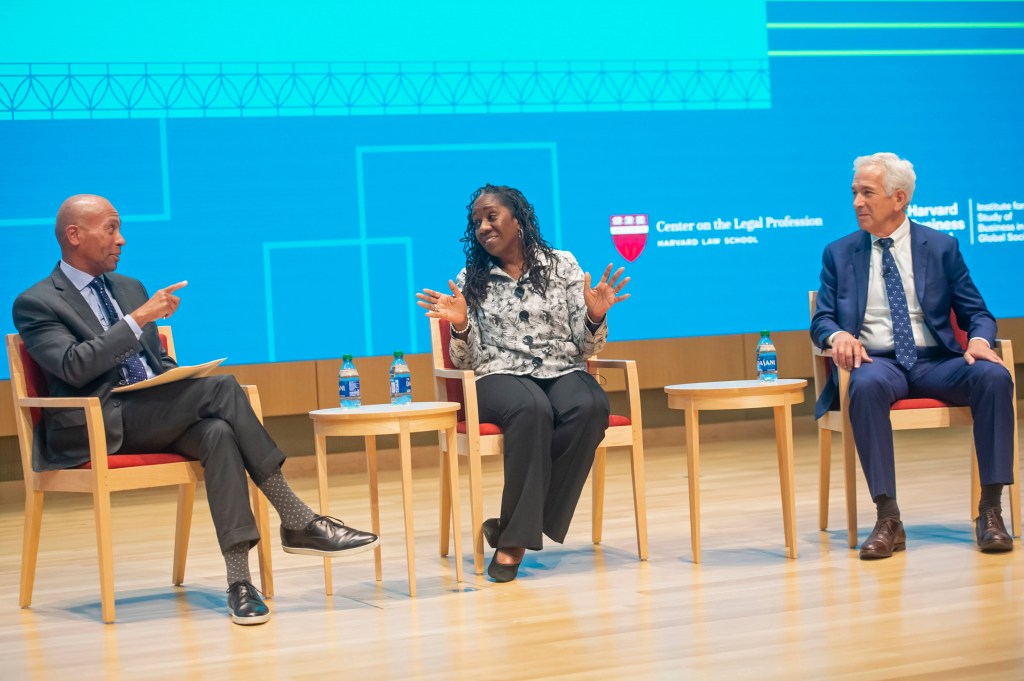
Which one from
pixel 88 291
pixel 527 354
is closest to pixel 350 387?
pixel 527 354

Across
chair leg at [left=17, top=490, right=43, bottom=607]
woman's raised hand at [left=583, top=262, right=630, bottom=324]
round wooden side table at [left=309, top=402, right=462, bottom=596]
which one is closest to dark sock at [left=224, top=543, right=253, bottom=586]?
round wooden side table at [left=309, top=402, right=462, bottom=596]

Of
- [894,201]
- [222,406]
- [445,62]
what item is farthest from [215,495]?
[445,62]

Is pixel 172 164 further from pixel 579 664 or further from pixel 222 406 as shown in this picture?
pixel 579 664

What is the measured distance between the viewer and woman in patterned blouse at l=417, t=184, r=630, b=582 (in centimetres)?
371

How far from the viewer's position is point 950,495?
490 cm

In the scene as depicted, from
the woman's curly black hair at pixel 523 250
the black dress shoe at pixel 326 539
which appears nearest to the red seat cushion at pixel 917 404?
the woman's curly black hair at pixel 523 250

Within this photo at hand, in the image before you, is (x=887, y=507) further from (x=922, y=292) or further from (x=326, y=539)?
(x=326, y=539)

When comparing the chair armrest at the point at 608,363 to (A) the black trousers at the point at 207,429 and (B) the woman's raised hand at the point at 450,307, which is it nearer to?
(B) the woman's raised hand at the point at 450,307

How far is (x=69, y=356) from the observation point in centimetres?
344

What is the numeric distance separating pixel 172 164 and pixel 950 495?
12.3 ft

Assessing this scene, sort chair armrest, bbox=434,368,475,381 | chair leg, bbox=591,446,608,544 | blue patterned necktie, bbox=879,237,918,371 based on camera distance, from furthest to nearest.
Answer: chair leg, bbox=591,446,608,544, blue patterned necktie, bbox=879,237,918,371, chair armrest, bbox=434,368,475,381

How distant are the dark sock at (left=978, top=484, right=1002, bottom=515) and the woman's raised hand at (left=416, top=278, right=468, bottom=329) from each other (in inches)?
63.0

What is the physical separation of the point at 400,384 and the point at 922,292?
5.31 ft

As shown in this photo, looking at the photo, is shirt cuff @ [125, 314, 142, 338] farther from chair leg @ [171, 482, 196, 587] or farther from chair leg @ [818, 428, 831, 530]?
chair leg @ [818, 428, 831, 530]
